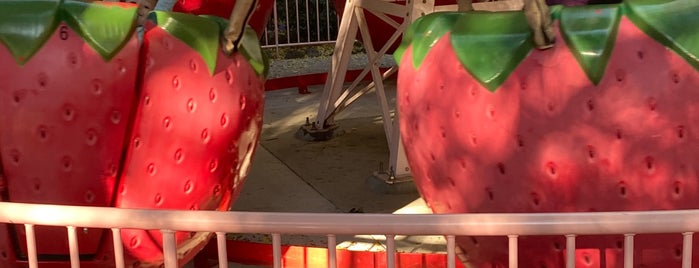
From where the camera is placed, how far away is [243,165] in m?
1.76

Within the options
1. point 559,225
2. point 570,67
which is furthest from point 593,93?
point 559,225

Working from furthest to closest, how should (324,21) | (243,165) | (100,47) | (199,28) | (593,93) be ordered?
(324,21) < (243,165) < (199,28) < (100,47) < (593,93)

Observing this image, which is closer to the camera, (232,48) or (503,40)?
(503,40)

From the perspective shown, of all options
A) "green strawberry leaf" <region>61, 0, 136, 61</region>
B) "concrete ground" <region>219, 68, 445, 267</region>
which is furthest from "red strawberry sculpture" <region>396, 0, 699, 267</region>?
"concrete ground" <region>219, 68, 445, 267</region>

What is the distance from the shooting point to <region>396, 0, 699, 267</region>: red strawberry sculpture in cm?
127

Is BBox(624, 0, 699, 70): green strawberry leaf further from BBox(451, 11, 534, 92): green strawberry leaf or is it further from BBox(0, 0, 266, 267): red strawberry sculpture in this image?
BBox(0, 0, 266, 267): red strawberry sculpture

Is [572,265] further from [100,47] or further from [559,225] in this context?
[100,47]

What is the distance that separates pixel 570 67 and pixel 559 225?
13.2 inches

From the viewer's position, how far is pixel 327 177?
4.05m

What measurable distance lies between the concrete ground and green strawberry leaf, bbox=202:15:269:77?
52.1 inches

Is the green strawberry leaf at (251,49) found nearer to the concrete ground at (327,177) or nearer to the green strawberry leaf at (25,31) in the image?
the green strawberry leaf at (25,31)

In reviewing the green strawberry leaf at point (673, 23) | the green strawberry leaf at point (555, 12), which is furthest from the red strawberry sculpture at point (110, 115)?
the green strawberry leaf at point (673, 23)

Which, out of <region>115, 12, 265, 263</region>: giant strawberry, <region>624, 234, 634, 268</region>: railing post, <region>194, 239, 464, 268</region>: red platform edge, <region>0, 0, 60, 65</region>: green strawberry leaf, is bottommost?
<region>624, 234, 634, 268</region>: railing post

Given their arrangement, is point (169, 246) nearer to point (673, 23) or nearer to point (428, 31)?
point (428, 31)
